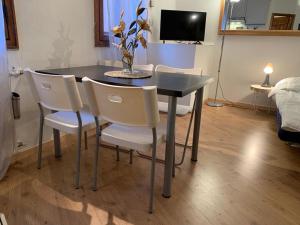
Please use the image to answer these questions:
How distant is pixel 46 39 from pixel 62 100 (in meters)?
0.90

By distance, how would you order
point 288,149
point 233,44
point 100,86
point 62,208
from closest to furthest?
point 100,86
point 62,208
point 288,149
point 233,44

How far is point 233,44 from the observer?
4062 millimetres

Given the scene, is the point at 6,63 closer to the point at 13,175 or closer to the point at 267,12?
the point at 13,175

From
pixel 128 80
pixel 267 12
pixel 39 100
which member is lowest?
pixel 39 100

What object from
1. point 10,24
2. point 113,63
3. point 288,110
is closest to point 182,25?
point 113,63

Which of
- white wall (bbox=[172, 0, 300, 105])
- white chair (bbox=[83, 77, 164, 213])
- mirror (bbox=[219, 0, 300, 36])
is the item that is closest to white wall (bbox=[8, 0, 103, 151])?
white chair (bbox=[83, 77, 164, 213])

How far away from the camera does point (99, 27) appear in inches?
108

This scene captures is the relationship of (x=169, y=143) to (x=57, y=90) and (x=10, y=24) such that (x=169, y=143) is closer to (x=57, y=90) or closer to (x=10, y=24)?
(x=57, y=90)

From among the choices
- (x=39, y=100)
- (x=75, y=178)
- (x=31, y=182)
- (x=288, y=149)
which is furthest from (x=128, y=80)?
(x=288, y=149)

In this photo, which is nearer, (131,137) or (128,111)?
(128,111)

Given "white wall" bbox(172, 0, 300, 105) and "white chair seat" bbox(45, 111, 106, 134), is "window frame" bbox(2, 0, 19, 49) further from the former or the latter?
"white wall" bbox(172, 0, 300, 105)

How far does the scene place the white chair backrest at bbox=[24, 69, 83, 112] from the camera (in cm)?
155

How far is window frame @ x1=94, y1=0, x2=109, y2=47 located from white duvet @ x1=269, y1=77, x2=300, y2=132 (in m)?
2.13

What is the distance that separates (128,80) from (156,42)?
2.34 meters
